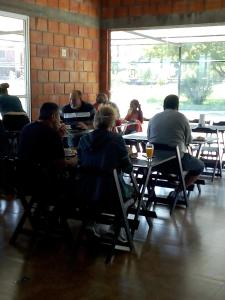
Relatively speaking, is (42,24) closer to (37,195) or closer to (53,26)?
(53,26)

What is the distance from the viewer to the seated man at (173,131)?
4625 mm

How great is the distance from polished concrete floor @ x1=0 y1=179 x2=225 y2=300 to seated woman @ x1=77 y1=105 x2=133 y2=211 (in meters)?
0.48

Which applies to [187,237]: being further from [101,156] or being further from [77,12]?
[77,12]

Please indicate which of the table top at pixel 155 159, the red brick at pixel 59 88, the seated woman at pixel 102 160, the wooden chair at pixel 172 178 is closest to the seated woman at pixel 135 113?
the red brick at pixel 59 88

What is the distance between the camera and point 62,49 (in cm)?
716

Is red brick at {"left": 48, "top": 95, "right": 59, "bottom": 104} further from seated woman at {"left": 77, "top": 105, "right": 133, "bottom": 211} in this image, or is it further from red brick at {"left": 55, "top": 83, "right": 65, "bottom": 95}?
seated woman at {"left": 77, "top": 105, "right": 133, "bottom": 211}

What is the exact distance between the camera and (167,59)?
9758 millimetres

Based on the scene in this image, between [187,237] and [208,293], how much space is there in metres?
1.04

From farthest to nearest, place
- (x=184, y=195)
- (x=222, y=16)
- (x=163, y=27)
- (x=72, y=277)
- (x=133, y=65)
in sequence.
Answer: (x=133, y=65)
(x=163, y=27)
(x=222, y=16)
(x=184, y=195)
(x=72, y=277)

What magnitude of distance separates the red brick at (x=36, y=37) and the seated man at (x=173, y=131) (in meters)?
2.78

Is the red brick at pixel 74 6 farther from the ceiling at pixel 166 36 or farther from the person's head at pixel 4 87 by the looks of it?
the person's head at pixel 4 87

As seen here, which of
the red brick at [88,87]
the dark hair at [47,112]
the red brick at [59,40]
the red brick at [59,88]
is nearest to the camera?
the dark hair at [47,112]

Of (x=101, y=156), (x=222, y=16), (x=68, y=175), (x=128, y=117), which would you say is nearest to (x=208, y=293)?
(x=101, y=156)

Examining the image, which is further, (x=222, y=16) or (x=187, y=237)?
(x=222, y=16)
